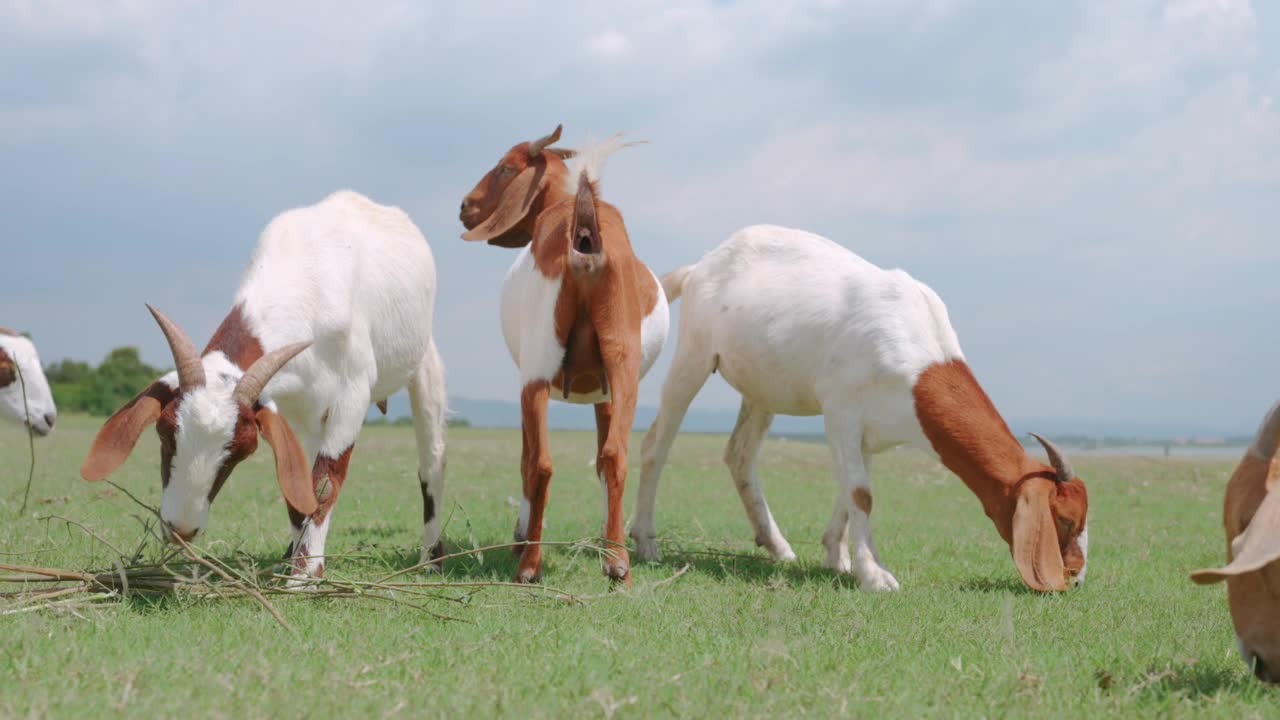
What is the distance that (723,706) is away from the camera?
3256 mm

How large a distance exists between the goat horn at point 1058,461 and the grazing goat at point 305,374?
4002 millimetres

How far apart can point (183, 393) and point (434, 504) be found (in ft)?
Result: 8.91

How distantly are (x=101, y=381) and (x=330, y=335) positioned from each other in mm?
38889

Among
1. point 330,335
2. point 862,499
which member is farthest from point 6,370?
point 862,499

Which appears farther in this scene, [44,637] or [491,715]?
[44,637]

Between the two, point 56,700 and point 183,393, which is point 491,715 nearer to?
point 56,700

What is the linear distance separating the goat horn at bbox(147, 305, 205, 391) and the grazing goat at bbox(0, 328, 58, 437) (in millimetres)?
6940

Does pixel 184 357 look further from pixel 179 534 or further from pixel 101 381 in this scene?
pixel 101 381

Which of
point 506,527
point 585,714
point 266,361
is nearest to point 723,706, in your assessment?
point 585,714

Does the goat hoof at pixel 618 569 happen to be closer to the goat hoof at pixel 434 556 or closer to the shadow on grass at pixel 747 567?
the shadow on grass at pixel 747 567

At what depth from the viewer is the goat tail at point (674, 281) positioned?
859 centimetres

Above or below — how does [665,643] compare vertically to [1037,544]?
below

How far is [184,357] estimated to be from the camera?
14.7 ft

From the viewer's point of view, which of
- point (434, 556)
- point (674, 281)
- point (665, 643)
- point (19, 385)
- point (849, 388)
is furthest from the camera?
point (19, 385)
